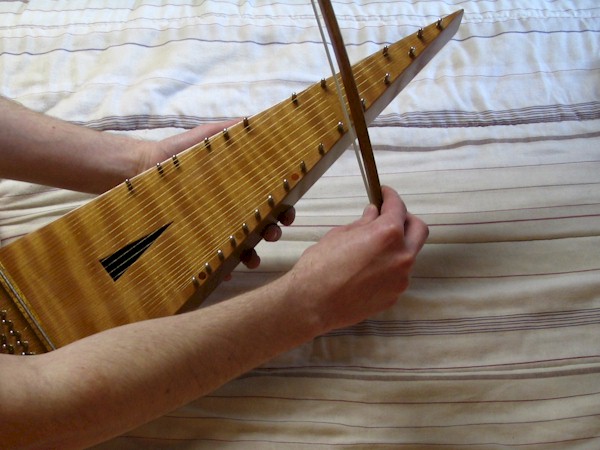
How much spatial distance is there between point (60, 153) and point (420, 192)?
1.91 ft

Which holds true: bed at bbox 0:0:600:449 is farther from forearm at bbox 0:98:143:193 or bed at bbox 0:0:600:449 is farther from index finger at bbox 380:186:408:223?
index finger at bbox 380:186:408:223

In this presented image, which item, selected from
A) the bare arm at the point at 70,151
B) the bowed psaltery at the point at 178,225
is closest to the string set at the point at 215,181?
the bowed psaltery at the point at 178,225

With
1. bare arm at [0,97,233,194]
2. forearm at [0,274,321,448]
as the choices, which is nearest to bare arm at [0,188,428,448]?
forearm at [0,274,321,448]

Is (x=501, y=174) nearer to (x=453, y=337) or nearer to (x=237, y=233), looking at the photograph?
(x=453, y=337)

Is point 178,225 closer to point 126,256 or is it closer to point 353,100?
point 126,256

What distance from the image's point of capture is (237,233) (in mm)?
873

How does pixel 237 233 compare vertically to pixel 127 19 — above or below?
below

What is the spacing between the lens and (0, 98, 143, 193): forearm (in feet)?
3.23

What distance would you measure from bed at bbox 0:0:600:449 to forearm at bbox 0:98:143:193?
0.28 ft

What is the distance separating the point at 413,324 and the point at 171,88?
639 millimetres

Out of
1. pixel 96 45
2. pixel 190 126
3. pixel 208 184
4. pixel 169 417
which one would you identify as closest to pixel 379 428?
pixel 169 417

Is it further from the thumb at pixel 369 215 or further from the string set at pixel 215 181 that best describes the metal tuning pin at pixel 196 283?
the thumb at pixel 369 215

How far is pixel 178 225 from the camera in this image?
892 millimetres

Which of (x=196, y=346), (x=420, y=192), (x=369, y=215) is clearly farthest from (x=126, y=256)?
(x=420, y=192)
